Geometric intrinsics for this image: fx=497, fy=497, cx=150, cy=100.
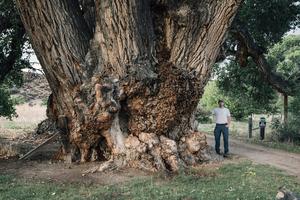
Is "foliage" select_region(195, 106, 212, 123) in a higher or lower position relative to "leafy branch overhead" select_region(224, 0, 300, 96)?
lower

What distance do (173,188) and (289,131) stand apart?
11.9 m

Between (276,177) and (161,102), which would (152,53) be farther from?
(276,177)

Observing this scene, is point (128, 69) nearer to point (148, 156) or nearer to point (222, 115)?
point (148, 156)

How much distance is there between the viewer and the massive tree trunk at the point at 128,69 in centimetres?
1088

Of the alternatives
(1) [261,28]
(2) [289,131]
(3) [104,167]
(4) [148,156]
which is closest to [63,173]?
(3) [104,167]

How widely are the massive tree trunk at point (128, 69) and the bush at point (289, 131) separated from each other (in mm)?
8845

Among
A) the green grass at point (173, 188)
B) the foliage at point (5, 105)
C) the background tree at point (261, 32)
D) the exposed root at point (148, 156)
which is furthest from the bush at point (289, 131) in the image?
the foliage at point (5, 105)

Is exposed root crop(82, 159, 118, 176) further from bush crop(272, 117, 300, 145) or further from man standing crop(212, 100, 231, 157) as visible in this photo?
bush crop(272, 117, 300, 145)

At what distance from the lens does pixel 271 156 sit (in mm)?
14500

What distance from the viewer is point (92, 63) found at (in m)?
11.3

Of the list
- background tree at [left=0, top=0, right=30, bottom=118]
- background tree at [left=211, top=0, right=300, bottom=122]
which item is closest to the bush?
background tree at [left=211, top=0, right=300, bottom=122]

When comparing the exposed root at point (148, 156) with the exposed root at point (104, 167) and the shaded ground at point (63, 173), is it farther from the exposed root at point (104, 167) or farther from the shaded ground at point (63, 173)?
the shaded ground at point (63, 173)

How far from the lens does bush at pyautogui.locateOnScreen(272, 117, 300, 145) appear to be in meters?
19.8

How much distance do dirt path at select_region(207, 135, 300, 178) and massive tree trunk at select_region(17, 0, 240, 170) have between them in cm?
230
